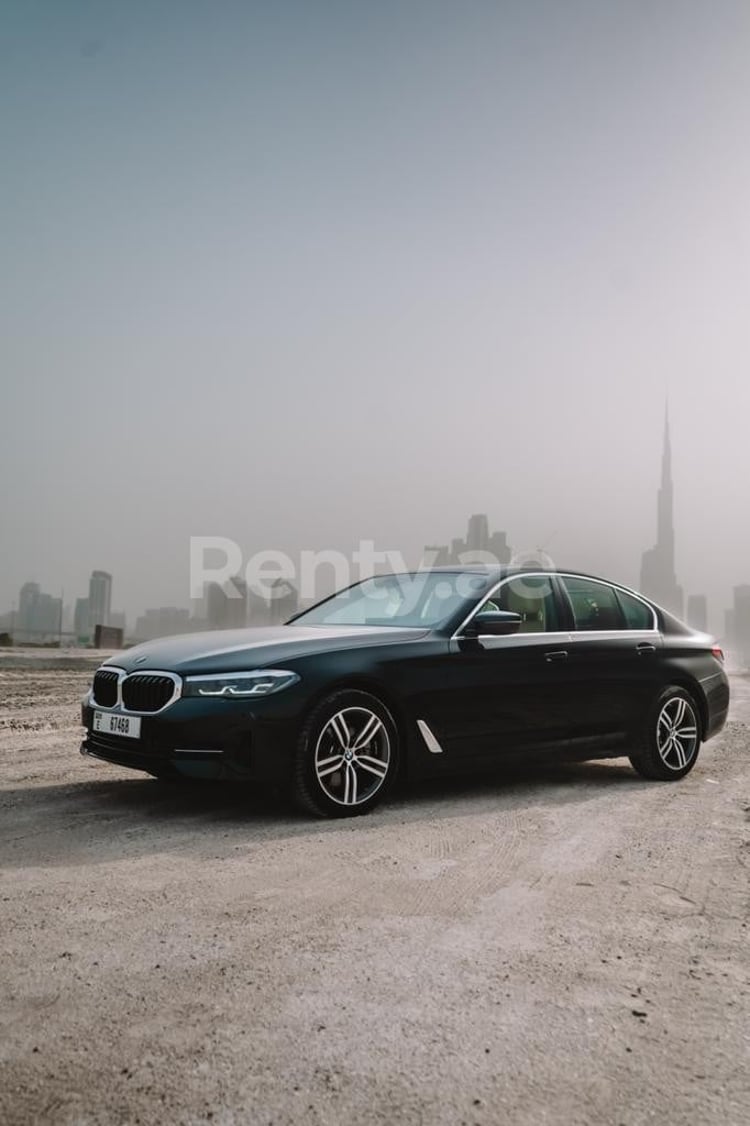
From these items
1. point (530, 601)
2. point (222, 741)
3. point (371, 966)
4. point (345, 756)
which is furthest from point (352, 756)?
point (371, 966)

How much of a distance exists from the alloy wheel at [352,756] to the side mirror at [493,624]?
103cm

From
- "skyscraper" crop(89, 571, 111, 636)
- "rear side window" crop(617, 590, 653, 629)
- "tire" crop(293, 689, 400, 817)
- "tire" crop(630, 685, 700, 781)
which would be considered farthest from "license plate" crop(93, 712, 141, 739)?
"skyscraper" crop(89, 571, 111, 636)

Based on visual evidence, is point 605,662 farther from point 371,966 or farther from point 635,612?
point 371,966

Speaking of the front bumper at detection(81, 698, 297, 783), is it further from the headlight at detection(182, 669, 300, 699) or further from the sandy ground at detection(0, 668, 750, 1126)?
the sandy ground at detection(0, 668, 750, 1126)

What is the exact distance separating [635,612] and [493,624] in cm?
187

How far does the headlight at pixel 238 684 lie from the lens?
18.2 feet

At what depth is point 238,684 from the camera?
5.57m

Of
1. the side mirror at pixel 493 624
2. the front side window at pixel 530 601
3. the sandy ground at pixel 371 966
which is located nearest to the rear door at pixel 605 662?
the front side window at pixel 530 601

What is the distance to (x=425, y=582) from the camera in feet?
23.5

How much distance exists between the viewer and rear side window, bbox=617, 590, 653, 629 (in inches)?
303

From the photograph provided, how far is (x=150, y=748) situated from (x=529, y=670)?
264cm

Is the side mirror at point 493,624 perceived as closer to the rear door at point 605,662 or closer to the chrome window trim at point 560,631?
the chrome window trim at point 560,631

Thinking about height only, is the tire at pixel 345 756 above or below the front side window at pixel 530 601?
below

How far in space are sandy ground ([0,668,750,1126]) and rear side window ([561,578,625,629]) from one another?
5.81 feet
